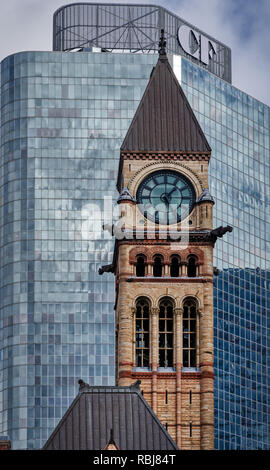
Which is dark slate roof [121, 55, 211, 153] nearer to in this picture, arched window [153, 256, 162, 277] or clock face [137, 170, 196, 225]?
clock face [137, 170, 196, 225]

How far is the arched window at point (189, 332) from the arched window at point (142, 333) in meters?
2.59

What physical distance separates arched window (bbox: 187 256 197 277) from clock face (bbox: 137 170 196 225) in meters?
2.84

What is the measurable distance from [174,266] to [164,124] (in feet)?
35.6

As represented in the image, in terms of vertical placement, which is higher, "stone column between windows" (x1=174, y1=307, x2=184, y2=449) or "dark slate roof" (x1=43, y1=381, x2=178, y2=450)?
"stone column between windows" (x1=174, y1=307, x2=184, y2=449)

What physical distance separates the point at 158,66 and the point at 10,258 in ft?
225

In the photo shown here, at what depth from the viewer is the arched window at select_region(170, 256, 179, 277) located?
399 ft

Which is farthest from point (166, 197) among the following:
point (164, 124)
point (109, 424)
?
point (109, 424)

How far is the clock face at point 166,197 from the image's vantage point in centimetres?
12238

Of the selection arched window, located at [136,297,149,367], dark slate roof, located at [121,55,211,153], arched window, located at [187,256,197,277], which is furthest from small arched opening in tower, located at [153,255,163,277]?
dark slate roof, located at [121,55,211,153]

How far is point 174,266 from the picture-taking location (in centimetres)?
12206

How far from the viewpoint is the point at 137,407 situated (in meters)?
109
